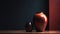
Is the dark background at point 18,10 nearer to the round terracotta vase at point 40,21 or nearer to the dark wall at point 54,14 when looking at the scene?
the dark wall at point 54,14

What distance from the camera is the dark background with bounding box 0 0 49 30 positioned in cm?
213

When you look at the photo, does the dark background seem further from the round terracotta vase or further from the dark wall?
the round terracotta vase

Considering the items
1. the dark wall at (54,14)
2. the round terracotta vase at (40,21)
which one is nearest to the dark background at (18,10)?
the dark wall at (54,14)

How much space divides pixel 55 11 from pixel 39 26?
0.33m

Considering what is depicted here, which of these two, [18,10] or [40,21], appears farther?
[18,10]

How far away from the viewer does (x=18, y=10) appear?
2.13 metres

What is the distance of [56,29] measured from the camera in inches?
81.0

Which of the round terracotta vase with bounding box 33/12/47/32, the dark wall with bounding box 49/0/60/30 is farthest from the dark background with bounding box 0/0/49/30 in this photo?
the round terracotta vase with bounding box 33/12/47/32

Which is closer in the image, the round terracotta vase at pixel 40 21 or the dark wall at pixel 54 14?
the round terracotta vase at pixel 40 21

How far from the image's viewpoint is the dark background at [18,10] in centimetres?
213

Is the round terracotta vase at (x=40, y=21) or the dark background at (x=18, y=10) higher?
the dark background at (x=18, y=10)

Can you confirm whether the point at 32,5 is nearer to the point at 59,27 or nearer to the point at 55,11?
the point at 55,11

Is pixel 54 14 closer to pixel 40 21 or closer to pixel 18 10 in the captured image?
pixel 40 21

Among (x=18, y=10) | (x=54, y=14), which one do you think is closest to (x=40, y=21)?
(x=54, y=14)
